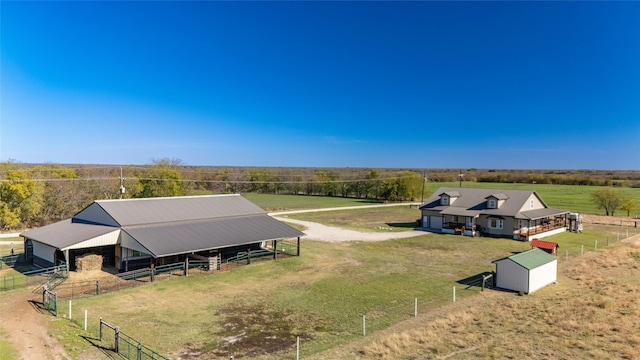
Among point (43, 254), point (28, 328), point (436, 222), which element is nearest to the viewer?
point (28, 328)

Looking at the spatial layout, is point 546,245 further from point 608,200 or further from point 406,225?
point 608,200

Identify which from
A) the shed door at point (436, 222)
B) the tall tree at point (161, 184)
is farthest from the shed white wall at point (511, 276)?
the tall tree at point (161, 184)

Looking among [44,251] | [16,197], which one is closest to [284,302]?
[44,251]

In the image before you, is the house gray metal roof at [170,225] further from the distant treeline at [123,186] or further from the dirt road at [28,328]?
the distant treeline at [123,186]

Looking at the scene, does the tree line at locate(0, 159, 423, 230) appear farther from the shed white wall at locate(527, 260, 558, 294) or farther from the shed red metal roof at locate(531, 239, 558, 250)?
the shed red metal roof at locate(531, 239, 558, 250)

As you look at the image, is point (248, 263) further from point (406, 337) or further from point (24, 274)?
point (406, 337)

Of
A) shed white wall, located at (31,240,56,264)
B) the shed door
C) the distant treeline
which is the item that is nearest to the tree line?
the distant treeline

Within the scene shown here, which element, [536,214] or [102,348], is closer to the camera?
[102,348]
